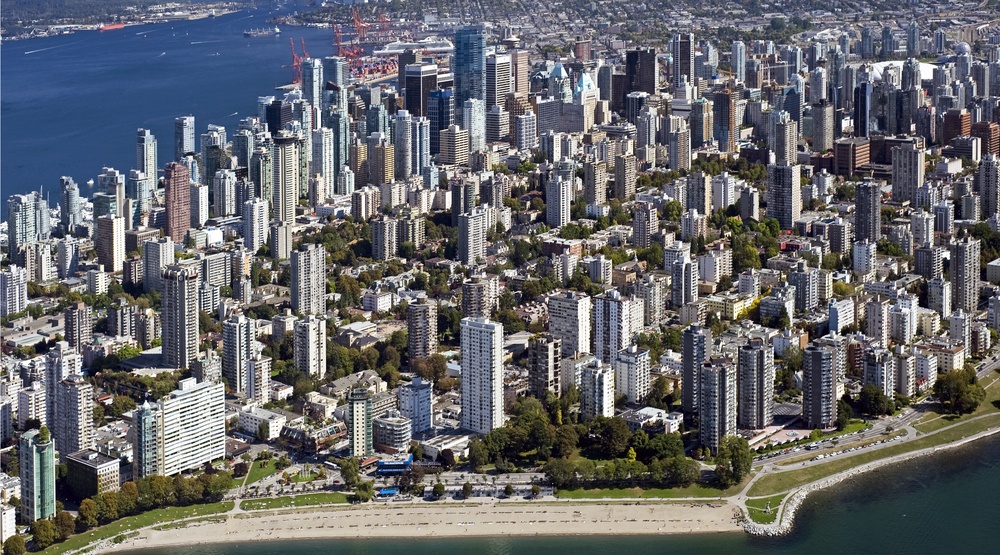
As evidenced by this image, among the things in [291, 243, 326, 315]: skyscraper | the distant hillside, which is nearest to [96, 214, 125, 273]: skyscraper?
[291, 243, 326, 315]: skyscraper

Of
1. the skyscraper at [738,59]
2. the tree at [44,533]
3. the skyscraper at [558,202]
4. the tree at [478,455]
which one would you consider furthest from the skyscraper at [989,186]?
the tree at [44,533]

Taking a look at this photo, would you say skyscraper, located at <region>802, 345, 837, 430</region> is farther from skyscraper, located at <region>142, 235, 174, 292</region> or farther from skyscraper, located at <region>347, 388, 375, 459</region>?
skyscraper, located at <region>142, 235, 174, 292</region>

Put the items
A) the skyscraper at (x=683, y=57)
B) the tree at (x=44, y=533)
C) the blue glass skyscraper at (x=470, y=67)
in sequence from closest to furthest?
the tree at (x=44, y=533) → the blue glass skyscraper at (x=470, y=67) → the skyscraper at (x=683, y=57)

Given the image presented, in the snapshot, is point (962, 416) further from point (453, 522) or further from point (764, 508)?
point (453, 522)

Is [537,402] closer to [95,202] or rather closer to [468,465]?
[468,465]

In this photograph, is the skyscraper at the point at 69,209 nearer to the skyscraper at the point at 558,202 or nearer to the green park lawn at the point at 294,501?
the skyscraper at the point at 558,202

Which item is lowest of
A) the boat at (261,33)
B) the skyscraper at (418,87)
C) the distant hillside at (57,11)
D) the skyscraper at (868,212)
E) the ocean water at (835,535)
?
the ocean water at (835,535)
